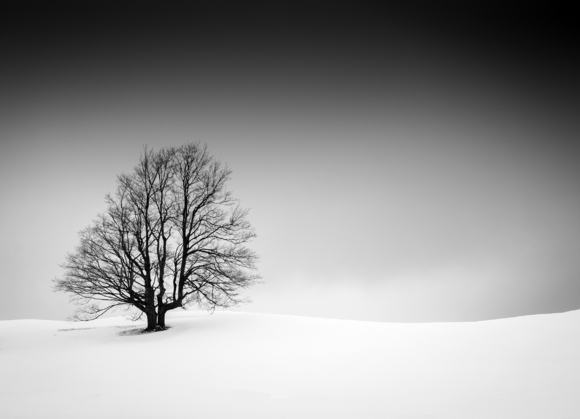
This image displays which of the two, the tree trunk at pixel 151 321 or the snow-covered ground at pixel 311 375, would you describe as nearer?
the snow-covered ground at pixel 311 375

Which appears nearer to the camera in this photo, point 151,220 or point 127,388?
point 127,388

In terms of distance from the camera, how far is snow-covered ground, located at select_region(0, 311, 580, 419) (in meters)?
4.37

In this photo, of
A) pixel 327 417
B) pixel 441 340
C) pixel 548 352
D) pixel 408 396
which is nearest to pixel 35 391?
pixel 327 417

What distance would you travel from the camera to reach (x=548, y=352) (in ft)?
22.8

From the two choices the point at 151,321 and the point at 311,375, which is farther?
the point at 151,321

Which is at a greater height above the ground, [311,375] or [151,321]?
[151,321]

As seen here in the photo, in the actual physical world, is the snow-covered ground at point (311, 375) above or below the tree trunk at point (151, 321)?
below

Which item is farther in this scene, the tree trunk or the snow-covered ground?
the tree trunk

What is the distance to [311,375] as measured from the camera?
6.06 m

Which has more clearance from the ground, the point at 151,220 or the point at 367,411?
the point at 151,220

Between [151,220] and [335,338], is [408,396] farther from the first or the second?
[151,220]

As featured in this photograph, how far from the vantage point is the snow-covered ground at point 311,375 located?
4.37m

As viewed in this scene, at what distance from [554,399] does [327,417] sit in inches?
141

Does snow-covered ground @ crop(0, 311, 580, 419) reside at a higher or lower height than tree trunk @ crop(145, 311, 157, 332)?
lower
